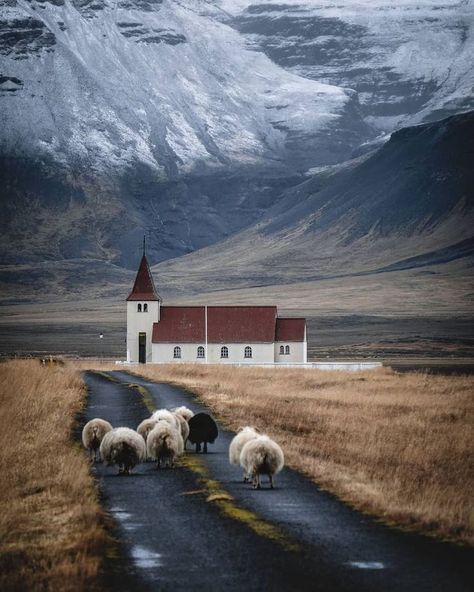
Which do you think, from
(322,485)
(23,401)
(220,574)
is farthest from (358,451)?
(220,574)

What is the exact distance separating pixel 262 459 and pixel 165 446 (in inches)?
123

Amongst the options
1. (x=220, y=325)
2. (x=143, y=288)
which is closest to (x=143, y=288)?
(x=143, y=288)

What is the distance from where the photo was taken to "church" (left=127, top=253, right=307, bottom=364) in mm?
86562

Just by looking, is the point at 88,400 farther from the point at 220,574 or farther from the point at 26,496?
the point at 220,574

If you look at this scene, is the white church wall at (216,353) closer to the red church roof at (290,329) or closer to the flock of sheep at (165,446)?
the red church roof at (290,329)

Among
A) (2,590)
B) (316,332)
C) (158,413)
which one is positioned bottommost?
(2,590)

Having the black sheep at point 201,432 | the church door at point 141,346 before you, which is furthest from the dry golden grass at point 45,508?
the church door at point 141,346

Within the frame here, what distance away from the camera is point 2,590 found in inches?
488

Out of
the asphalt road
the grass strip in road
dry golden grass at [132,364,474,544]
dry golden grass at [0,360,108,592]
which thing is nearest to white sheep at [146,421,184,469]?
the grass strip in road

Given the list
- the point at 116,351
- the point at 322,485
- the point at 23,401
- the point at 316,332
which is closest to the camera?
the point at 322,485

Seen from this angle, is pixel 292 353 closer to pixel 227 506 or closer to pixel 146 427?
pixel 146 427

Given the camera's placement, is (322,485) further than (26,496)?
Yes

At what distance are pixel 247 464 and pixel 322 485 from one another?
4.40 ft

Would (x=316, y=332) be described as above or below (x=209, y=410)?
above
